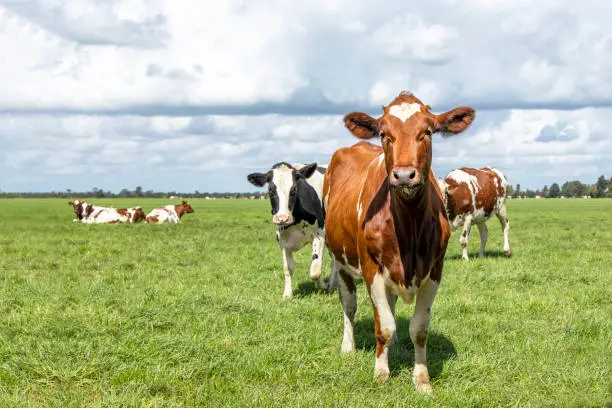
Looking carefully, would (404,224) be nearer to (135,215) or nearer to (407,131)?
(407,131)

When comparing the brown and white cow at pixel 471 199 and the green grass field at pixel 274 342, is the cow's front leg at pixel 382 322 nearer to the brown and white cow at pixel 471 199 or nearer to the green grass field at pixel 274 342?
the green grass field at pixel 274 342

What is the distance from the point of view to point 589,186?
193 m

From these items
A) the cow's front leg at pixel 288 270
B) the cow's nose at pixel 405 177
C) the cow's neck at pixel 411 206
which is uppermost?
the cow's nose at pixel 405 177

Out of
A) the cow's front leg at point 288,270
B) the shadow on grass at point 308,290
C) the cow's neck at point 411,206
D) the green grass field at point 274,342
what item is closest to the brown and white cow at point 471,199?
the green grass field at point 274,342

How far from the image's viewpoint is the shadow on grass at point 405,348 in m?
6.68

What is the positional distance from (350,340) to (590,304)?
4.67 m

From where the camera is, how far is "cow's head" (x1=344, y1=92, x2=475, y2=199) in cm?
522

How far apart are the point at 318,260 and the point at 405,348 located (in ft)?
12.2

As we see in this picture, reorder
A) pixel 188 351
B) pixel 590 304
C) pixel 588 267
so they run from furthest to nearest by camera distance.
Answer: pixel 588 267 → pixel 590 304 → pixel 188 351

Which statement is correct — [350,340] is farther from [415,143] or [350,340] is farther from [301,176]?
[301,176]

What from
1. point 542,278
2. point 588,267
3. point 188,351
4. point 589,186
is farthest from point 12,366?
point 589,186

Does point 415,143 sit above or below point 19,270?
above

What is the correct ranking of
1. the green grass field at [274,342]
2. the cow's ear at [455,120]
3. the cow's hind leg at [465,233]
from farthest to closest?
the cow's hind leg at [465,233], the cow's ear at [455,120], the green grass field at [274,342]

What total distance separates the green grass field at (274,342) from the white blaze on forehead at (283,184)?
149cm
